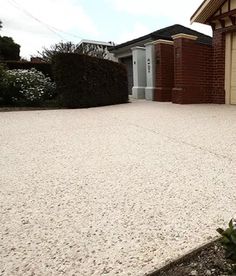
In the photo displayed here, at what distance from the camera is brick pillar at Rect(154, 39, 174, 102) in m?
12.1

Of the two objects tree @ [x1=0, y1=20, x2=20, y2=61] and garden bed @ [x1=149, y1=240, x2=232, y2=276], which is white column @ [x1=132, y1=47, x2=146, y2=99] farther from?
garden bed @ [x1=149, y1=240, x2=232, y2=276]

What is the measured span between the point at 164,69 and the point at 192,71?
1.78 m

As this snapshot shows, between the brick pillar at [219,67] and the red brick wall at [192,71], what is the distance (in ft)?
0.79

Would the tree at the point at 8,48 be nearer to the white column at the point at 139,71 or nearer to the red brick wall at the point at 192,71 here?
the white column at the point at 139,71

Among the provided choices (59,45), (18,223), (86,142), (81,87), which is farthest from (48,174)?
(59,45)

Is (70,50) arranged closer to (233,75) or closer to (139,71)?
(139,71)

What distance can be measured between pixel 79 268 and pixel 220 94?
10291mm

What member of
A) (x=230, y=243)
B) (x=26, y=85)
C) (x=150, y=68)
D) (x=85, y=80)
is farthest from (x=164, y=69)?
(x=230, y=243)

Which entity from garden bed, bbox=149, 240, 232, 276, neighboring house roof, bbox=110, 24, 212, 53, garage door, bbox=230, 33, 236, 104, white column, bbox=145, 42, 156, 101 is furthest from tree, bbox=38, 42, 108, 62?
garden bed, bbox=149, 240, 232, 276

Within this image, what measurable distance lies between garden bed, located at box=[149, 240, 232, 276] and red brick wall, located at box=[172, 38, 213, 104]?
9394 millimetres

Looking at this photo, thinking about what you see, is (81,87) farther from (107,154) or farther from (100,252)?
(100,252)

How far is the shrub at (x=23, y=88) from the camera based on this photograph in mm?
10578

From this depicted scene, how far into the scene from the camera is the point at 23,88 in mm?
10594

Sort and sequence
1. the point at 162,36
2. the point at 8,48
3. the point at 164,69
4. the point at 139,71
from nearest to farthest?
the point at 164,69
the point at 139,71
the point at 162,36
the point at 8,48
